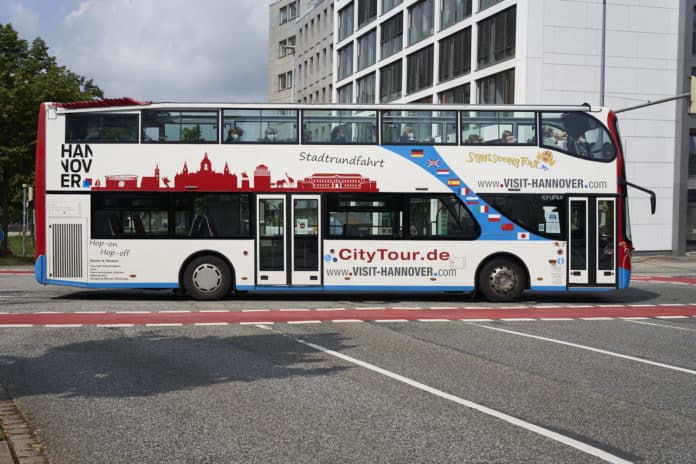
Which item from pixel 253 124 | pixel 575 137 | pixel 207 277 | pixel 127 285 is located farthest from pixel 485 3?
pixel 127 285

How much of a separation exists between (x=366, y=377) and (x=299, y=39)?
75879 mm

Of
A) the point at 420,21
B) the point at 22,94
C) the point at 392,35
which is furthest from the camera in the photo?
the point at 392,35

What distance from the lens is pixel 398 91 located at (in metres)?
52.9

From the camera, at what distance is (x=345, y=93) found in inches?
2509

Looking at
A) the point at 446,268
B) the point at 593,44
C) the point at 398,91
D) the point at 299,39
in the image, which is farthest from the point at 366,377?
the point at 299,39

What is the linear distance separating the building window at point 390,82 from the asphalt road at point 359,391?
40.5 meters

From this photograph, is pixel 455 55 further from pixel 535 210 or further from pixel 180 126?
pixel 180 126

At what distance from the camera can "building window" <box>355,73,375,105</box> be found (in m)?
57.6

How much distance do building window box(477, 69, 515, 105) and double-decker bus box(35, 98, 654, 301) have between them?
21860mm

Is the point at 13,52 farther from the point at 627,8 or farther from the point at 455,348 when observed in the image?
the point at 455,348

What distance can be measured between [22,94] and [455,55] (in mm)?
21364

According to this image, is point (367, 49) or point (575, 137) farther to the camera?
point (367, 49)

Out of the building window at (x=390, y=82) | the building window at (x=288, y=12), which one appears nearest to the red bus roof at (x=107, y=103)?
the building window at (x=390, y=82)

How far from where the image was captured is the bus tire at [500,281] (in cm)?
1723
